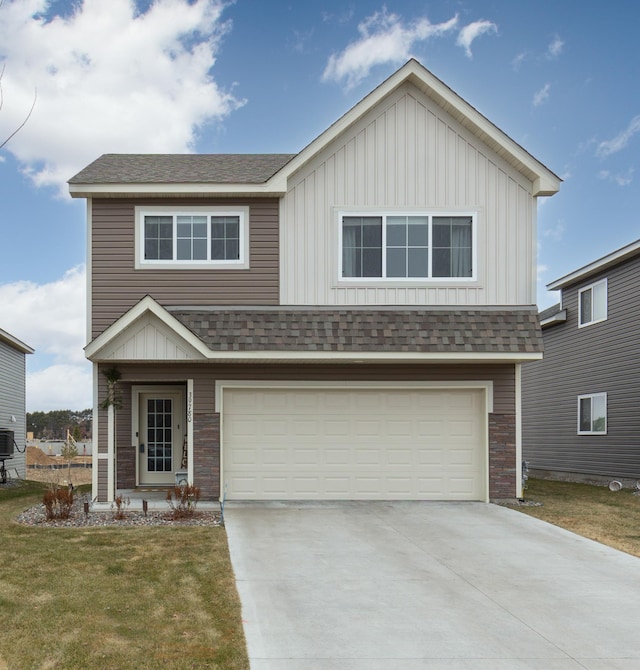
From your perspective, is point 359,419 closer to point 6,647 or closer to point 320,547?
point 320,547

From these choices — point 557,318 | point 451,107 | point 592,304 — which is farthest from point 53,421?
point 451,107

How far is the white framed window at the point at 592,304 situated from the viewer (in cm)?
2023

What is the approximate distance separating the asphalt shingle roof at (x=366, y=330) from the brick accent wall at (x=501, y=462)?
176cm

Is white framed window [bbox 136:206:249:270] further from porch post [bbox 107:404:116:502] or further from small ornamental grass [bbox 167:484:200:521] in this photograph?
small ornamental grass [bbox 167:484:200:521]

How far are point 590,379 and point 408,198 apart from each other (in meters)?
10.2

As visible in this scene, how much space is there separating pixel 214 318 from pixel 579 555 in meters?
7.45

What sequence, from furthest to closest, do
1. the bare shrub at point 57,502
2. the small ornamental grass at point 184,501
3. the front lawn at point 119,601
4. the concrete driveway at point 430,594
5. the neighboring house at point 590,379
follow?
the neighboring house at point 590,379, the bare shrub at point 57,502, the small ornamental grass at point 184,501, the concrete driveway at point 430,594, the front lawn at point 119,601

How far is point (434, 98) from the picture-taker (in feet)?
Result: 46.2

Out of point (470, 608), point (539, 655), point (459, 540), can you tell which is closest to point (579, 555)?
point (459, 540)

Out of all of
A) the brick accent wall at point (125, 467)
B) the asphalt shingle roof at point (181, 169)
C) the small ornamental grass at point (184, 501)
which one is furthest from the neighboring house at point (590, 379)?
the brick accent wall at point (125, 467)

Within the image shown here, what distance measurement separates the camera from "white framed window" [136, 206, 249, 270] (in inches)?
547

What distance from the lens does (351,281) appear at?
13.9 m

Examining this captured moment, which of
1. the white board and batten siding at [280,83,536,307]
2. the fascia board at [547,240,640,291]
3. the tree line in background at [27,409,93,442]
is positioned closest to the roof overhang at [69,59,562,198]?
the white board and batten siding at [280,83,536,307]

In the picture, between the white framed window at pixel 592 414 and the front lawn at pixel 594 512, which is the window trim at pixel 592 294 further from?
the front lawn at pixel 594 512
